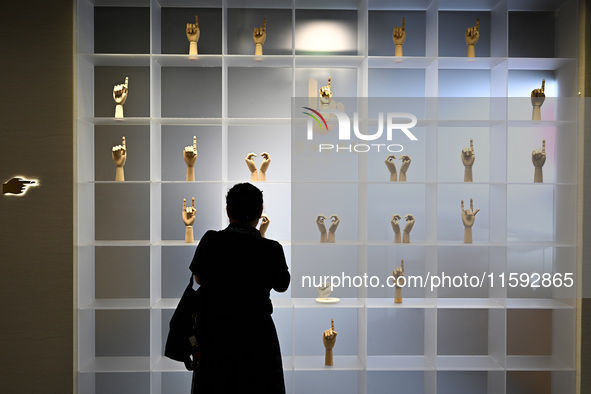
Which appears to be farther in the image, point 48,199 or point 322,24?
point 322,24

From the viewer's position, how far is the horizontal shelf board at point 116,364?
3.40 meters

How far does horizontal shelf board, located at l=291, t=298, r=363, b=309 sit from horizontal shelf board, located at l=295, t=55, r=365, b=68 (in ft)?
5.18

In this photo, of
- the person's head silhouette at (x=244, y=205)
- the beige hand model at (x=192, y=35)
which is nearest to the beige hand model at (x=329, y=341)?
the person's head silhouette at (x=244, y=205)

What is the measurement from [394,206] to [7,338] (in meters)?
2.66

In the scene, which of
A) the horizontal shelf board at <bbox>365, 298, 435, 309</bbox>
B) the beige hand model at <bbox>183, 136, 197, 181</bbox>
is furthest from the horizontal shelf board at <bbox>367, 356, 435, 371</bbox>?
the beige hand model at <bbox>183, 136, 197, 181</bbox>

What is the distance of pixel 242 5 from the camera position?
3.61 meters

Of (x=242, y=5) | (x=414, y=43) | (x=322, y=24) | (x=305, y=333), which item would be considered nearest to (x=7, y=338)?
(x=305, y=333)

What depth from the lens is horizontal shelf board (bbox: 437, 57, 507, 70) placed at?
346cm

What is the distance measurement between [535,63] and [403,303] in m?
1.82

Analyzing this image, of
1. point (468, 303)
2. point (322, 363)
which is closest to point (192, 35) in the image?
point (322, 363)

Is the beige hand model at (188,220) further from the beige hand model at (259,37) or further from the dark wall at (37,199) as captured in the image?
the beige hand model at (259,37)

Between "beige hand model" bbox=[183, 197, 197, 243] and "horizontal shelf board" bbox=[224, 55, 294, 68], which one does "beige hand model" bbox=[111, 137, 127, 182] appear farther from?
"horizontal shelf board" bbox=[224, 55, 294, 68]

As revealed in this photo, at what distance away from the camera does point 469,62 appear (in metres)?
3.53

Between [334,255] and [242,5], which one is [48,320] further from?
[242,5]
